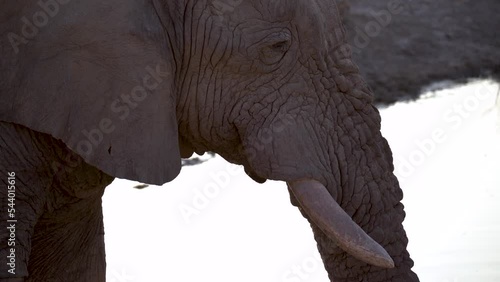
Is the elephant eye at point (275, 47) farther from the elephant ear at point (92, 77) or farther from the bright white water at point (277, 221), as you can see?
the bright white water at point (277, 221)

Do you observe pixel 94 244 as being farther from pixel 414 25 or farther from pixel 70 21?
pixel 414 25

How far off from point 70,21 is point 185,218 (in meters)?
2.91

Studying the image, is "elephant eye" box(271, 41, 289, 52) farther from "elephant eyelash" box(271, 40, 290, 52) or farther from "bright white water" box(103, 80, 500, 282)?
"bright white water" box(103, 80, 500, 282)

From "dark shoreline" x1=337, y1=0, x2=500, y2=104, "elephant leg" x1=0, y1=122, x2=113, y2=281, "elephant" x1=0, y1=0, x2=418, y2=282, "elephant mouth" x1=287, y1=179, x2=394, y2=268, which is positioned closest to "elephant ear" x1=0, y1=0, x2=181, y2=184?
"elephant" x1=0, y1=0, x2=418, y2=282

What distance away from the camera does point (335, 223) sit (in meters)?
3.63

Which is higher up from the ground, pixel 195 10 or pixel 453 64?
pixel 453 64

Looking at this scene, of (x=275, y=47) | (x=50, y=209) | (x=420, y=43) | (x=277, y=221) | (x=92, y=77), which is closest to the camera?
(x=92, y=77)

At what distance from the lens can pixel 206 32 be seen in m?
3.71

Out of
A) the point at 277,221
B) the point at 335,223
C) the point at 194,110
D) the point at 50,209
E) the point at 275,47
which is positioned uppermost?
Answer: the point at 277,221

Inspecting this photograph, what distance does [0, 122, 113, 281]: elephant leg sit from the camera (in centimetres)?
364

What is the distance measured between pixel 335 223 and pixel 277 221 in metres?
2.71

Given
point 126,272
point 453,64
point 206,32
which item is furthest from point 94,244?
point 453,64

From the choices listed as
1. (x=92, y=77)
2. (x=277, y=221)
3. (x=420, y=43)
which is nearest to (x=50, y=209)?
(x=92, y=77)

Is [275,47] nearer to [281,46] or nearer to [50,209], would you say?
[281,46]
